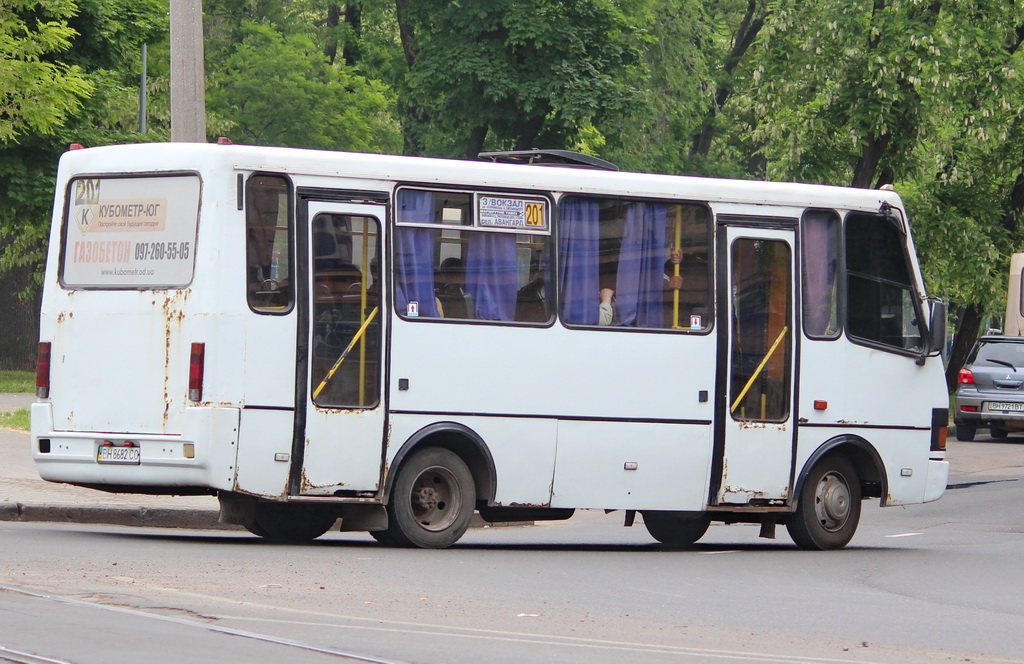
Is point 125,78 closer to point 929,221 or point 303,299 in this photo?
point 929,221

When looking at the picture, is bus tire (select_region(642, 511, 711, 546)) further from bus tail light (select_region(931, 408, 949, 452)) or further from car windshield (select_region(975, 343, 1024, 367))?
car windshield (select_region(975, 343, 1024, 367))

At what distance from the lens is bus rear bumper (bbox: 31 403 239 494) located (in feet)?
38.4

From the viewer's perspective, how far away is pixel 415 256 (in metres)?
12.7

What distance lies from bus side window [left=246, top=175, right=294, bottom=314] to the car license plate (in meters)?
21.1

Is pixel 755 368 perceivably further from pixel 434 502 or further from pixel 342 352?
pixel 342 352

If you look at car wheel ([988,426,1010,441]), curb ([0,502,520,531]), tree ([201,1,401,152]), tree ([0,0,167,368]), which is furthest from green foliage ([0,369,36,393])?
curb ([0,502,520,531])

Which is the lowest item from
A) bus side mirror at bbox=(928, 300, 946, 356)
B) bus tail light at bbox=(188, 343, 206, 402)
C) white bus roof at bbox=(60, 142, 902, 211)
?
bus tail light at bbox=(188, 343, 206, 402)

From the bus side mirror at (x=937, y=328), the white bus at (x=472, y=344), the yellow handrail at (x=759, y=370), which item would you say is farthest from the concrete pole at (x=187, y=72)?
the bus side mirror at (x=937, y=328)

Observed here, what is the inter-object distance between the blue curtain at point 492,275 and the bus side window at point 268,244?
4.83 feet

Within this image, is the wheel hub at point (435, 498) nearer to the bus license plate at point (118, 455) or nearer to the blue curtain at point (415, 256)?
the blue curtain at point (415, 256)

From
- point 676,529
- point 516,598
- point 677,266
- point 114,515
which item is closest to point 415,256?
point 677,266

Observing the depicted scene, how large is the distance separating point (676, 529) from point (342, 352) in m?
4.34

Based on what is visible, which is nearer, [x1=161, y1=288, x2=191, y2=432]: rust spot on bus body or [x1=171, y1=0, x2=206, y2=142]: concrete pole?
[x1=161, y1=288, x2=191, y2=432]: rust spot on bus body

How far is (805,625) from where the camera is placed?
934 cm
